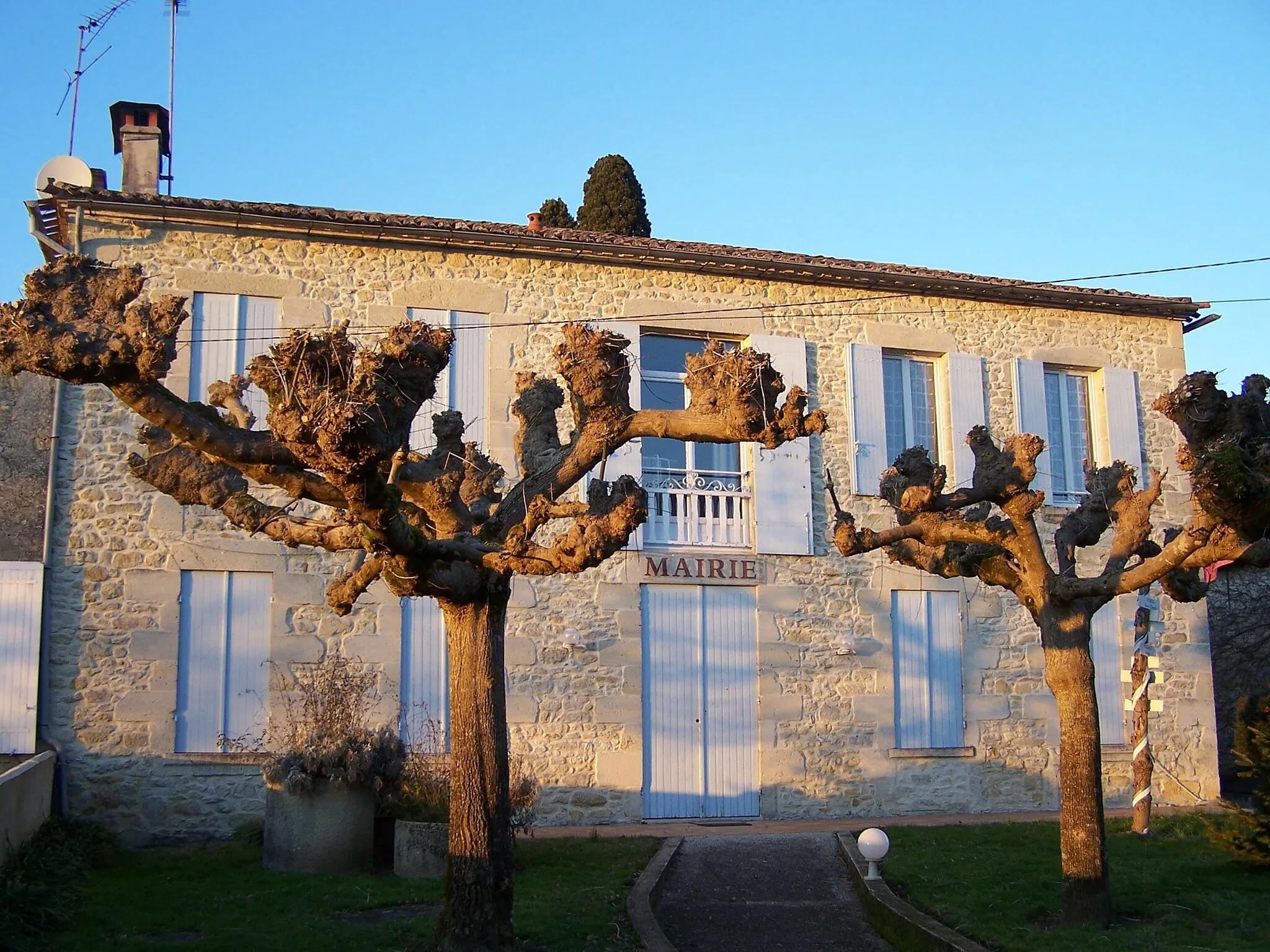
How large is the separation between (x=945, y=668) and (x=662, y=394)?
4.58 m

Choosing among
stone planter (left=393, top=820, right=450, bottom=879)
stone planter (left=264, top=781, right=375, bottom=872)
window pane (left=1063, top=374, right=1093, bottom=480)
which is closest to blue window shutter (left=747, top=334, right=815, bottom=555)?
window pane (left=1063, top=374, right=1093, bottom=480)

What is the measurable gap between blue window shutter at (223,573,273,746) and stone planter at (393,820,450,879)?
3.37 meters

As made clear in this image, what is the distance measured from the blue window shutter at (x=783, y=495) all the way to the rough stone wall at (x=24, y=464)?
7.54 meters

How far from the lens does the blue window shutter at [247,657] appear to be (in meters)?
12.1

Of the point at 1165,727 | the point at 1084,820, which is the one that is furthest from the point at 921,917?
the point at 1165,727

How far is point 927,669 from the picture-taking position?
14062mm

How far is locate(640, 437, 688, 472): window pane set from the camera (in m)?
13.7

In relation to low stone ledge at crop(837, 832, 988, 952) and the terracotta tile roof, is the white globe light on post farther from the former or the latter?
the terracotta tile roof

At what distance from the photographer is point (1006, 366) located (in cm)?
1502

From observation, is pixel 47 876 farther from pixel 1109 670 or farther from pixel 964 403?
pixel 1109 670

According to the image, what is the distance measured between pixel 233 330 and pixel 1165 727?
11783 mm

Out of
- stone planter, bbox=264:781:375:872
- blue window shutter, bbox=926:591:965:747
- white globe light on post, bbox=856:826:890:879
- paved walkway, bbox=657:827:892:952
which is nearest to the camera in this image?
paved walkway, bbox=657:827:892:952

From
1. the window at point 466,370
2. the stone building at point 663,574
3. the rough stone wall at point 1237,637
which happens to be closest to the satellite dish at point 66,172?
the stone building at point 663,574

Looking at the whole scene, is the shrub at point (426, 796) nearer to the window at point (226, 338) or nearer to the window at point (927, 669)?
the window at point (226, 338)
